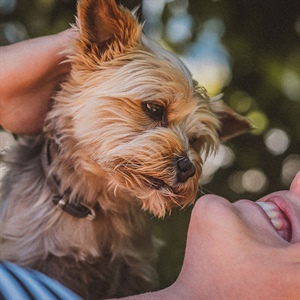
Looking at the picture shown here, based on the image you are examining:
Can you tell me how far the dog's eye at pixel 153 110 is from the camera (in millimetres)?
2109

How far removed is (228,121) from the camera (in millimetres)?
2369

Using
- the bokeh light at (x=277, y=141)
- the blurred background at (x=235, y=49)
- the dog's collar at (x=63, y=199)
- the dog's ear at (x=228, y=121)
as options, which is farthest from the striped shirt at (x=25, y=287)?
the bokeh light at (x=277, y=141)

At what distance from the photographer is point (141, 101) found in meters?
2.13

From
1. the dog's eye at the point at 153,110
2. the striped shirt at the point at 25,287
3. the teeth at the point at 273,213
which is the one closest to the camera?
the striped shirt at the point at 25,287

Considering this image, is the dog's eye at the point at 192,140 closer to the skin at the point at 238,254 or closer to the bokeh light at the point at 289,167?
the skin at the point at 238,254

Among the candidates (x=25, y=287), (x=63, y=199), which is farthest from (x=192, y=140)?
(x=25, y=287)

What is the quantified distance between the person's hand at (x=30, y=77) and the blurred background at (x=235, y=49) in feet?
1.96

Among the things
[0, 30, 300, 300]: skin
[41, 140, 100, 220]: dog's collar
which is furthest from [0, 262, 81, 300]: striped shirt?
[41, 140, 100, 220]: dog's collar

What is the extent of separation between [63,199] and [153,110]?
16.0 inches

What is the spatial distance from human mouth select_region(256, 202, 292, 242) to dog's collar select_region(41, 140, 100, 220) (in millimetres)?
701

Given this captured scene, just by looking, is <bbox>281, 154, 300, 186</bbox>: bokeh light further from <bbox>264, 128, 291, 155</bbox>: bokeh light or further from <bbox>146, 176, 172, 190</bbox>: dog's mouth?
<bbox>146, 176, 172, 190</bbox>: dog's mouth

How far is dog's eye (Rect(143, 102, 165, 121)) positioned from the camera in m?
2.11

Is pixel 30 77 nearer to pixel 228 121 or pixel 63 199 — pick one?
pixel 63 199

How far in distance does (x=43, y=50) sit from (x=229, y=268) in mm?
890
